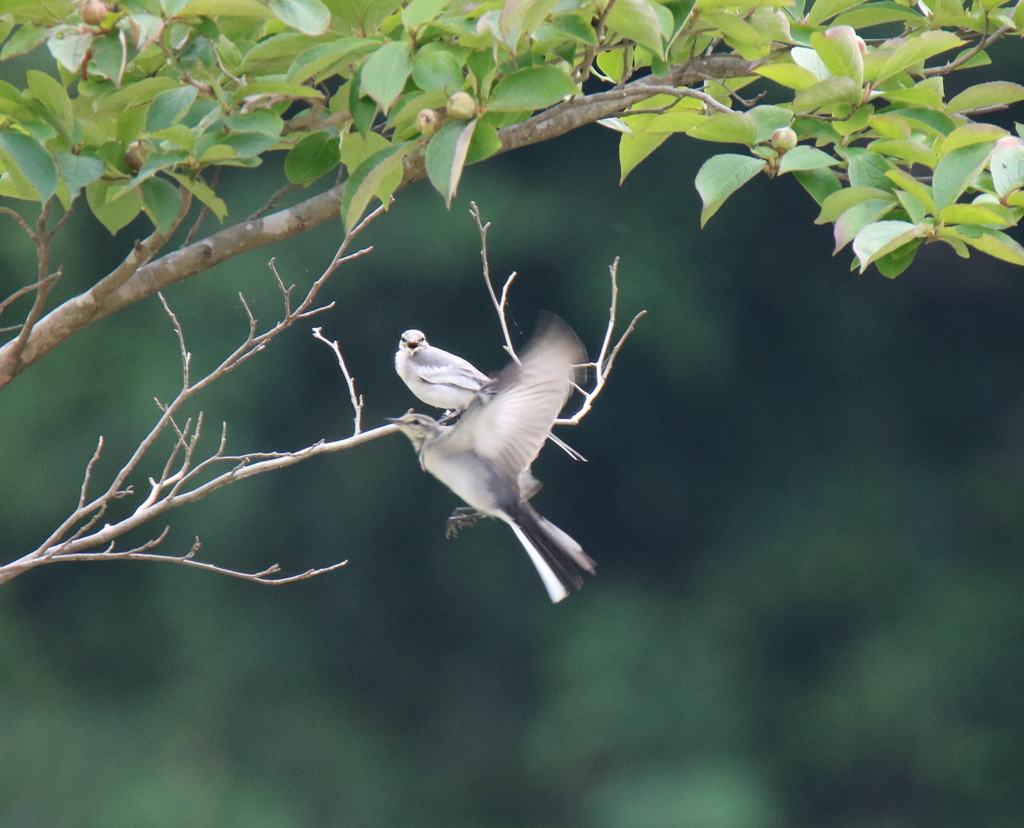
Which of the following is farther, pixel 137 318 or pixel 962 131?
pixel 137 318

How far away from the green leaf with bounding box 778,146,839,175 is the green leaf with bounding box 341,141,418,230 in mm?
371

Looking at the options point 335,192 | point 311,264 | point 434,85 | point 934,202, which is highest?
point 434,85

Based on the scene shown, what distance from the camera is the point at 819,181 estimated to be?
131 centimetres

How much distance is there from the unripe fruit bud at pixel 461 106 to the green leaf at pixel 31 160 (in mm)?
377

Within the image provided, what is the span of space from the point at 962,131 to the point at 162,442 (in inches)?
202

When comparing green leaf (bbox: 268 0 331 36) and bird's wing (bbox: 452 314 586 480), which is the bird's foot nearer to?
bird's wing (bbox: 452 314 586 480)

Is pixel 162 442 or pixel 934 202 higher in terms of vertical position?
pixel 934 202

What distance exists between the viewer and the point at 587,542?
6.46 metres

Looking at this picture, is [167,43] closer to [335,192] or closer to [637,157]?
[335,192]

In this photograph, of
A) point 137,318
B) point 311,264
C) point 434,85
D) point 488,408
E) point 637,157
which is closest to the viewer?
point 434,85

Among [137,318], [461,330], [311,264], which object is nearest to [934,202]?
[311,264]

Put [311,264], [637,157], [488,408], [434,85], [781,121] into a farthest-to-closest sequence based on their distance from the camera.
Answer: [311,264]
[488,408]
[637,157]
[781,121]
[434,85]

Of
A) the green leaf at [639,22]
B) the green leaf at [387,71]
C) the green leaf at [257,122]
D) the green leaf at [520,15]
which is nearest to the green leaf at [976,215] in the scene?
the green leaf at [639,22]

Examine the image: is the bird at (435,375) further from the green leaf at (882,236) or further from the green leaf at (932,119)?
the green leaf at (882,236)
